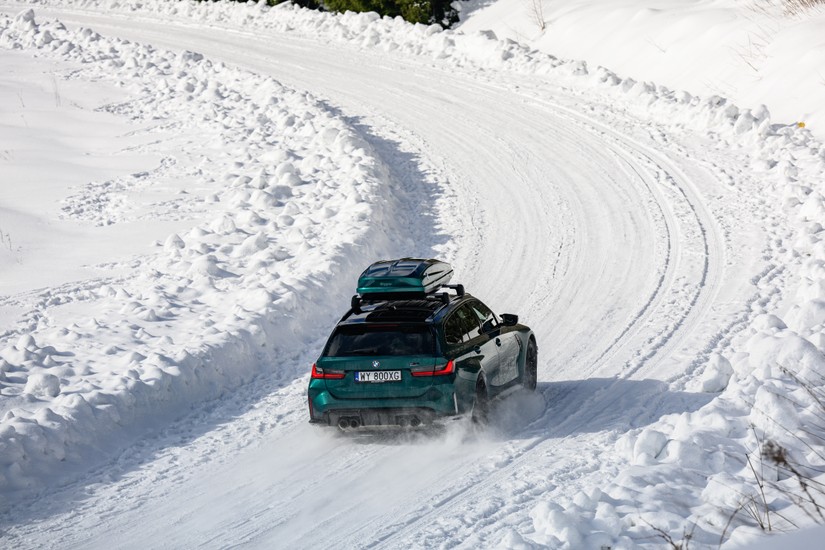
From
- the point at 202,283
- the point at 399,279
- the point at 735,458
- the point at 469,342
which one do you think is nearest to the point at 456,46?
the point at 202,283

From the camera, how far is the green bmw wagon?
10391 millimetres

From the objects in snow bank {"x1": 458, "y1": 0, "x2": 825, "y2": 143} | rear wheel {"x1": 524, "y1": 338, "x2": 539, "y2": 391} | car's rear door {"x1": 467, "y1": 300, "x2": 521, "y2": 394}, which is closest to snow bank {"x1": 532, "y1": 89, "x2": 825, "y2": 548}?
car's rear door {"x1": 467, "y1": 300, "x2": 521, "y2": 394}

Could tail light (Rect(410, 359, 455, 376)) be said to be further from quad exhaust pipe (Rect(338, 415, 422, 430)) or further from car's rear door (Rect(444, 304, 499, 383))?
quad exhaust pipe (Rect(338, 415, 422, 430))

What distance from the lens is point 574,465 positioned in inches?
386

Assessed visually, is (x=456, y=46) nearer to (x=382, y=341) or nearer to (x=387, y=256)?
(x=387, y=256)

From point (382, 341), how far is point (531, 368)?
272cm

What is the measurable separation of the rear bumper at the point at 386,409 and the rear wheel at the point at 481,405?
1.41 ft

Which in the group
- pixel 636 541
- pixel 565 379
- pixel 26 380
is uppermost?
pixel 636 541

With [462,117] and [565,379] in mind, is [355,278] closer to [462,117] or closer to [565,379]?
[565,379]

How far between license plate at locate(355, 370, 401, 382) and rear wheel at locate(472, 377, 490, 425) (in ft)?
3.11

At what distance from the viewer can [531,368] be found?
12.6 m

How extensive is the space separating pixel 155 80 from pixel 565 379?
69.6 ft

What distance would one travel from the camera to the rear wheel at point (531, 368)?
12359 millimetres

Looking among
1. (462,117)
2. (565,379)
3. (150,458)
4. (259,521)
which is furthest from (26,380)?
(462,117)
